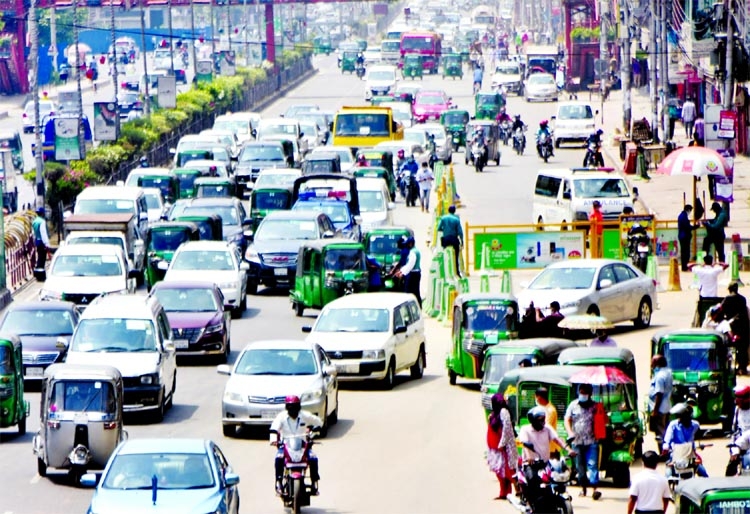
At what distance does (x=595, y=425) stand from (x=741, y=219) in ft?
99.6

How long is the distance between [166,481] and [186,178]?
36310 millimetres

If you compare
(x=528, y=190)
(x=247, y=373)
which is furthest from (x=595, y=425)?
(x=528, y=190)

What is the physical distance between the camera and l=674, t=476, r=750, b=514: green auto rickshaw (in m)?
15.4

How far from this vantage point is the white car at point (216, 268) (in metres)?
38.7

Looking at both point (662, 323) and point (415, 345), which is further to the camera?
point (662, 323)

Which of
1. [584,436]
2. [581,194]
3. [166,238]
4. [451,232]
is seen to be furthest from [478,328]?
[581,194]

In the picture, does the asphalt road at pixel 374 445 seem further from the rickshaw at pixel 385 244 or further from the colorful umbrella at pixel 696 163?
the colorful umbrella at pixel 696 163

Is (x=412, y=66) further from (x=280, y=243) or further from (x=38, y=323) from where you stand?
(x=38, y=323)

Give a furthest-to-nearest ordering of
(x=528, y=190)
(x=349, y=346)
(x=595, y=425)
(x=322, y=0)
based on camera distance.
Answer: (x=322, y=0), (x=528, y=190), (x=349, y=346), (x=595, y=425)

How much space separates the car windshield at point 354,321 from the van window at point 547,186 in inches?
636

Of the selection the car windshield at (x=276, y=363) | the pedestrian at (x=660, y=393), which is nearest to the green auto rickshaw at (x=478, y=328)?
the car windshield at (x=276, y=363)

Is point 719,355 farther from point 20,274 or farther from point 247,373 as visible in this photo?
point 20,274

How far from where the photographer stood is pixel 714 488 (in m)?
15.6

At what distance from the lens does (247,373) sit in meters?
27.1
